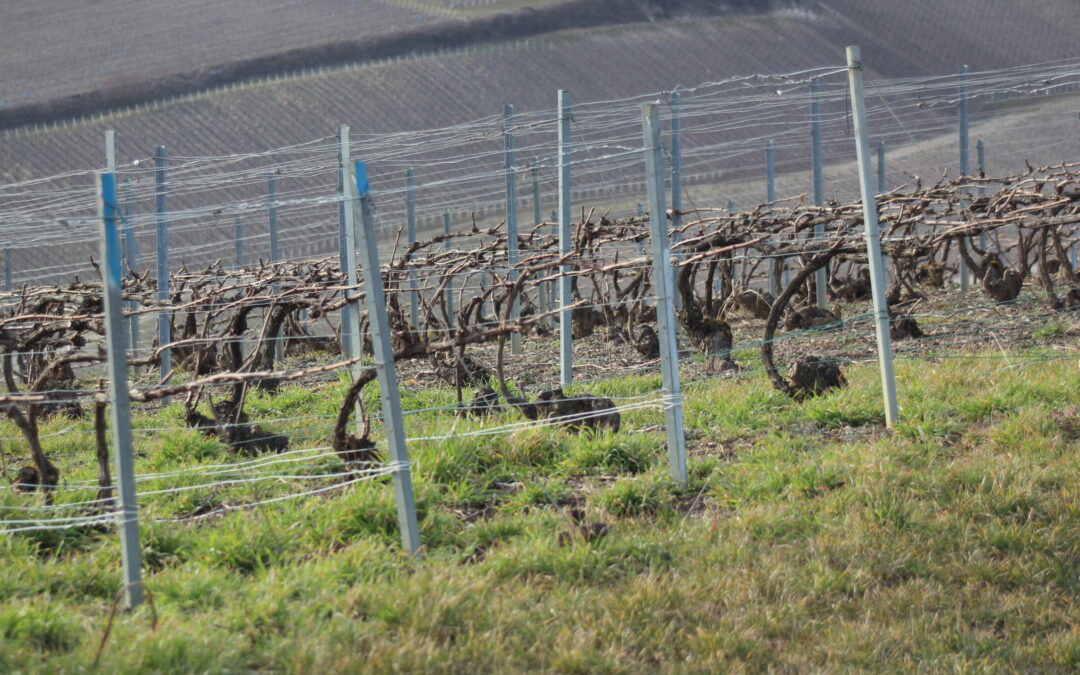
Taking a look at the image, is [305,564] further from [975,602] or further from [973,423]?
[973,423]

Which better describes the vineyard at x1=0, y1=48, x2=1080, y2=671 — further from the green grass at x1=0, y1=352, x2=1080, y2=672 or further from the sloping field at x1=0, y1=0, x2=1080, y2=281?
the sloping field at x1=0, y1=0, x2=1080, y2=281

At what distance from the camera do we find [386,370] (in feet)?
10.8

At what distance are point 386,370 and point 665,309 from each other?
1228mm

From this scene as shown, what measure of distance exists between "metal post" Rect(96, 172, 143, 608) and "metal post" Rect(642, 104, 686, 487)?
194cm

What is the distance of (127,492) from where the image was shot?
2.87 metres

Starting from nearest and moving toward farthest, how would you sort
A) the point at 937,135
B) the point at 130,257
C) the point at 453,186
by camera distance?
1. the point at 130,257
2. the point at 453,186
3. the point at 937,135

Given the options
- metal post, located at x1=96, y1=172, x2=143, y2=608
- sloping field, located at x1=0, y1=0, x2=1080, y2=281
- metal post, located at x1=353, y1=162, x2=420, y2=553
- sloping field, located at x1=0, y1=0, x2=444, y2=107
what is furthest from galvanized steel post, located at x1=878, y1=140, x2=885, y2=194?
sloping field, located at x1=0, y1=0, x2=444, y2=107

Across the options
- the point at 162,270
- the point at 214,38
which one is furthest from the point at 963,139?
the point at 214,38

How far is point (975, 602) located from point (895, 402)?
1.61m

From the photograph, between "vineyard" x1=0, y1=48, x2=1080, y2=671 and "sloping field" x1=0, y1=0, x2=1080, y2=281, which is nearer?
"vineyard" x1=0, y1=48, x2=1080, y2=671

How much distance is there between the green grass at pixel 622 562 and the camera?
281 cm

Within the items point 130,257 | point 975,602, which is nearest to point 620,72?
point 130,257

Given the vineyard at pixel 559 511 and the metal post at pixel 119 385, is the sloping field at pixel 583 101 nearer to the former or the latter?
the vineyard at pixel 559 511

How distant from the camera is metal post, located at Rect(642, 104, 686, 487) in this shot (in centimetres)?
405
